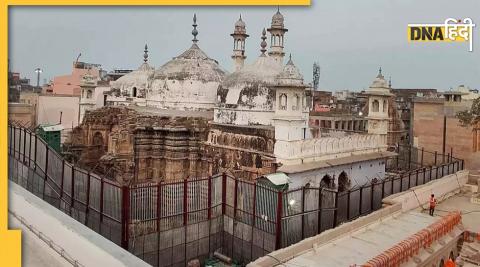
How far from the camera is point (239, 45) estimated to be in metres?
22.5

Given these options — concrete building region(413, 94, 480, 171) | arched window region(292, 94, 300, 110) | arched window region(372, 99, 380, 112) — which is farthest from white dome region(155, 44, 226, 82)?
concrete building region(413, 94, 480, 171)

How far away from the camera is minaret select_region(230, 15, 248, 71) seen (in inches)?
875

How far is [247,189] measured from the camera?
9.40 meters

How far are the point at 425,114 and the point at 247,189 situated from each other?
667 inches

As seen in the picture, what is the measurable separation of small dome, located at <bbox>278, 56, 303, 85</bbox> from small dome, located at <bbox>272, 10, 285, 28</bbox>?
575 centimetres

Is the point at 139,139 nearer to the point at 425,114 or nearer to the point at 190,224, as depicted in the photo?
the point at 190,224

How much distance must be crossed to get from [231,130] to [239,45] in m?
8.77

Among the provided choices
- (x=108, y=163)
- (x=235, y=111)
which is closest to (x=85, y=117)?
(x=108, y=163)

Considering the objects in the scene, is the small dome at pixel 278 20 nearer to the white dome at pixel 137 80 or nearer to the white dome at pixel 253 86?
the white dome at pixel 253 86

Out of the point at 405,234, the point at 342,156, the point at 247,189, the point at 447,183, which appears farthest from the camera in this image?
the point at 342,156

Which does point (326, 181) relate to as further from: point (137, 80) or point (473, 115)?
point (137, 80)

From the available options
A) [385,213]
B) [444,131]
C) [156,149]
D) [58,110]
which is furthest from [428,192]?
[58,110]

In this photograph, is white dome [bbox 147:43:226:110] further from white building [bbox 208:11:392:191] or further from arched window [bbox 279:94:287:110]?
arched window [bbox 279:94:287:110]

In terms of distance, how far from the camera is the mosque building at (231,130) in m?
13.3
